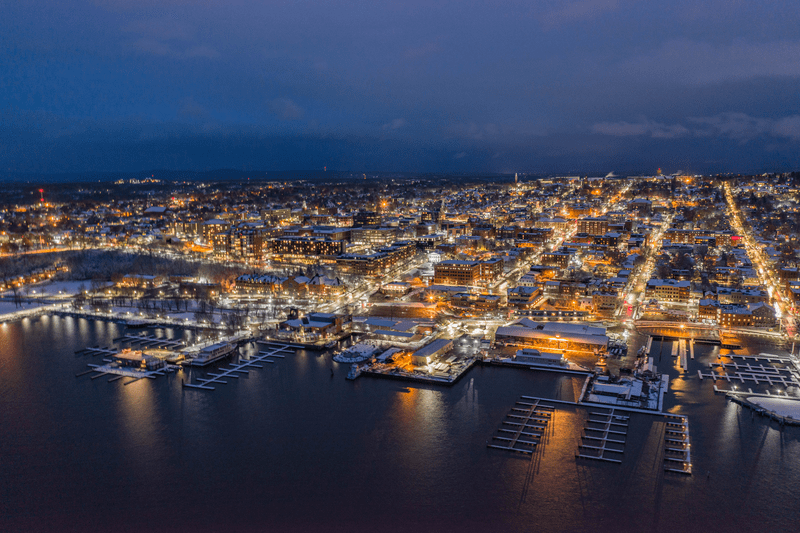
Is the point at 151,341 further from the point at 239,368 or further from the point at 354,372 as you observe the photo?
the point at 354,372

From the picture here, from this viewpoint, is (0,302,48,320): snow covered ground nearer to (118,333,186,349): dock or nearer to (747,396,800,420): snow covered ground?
(118,333,186,349): dock

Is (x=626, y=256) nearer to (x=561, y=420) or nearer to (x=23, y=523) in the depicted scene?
(x=561, y=420)

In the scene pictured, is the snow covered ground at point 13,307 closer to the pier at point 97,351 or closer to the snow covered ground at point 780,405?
the pier at point 97,351

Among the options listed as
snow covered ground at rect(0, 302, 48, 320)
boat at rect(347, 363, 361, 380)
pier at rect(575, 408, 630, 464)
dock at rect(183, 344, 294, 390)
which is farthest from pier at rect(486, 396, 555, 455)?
snow covered ground at rect(0, 302, 48, 320)

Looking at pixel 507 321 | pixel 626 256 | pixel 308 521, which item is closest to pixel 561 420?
pixel 308 521

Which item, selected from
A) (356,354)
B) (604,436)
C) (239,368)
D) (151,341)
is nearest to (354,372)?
(356,354)
